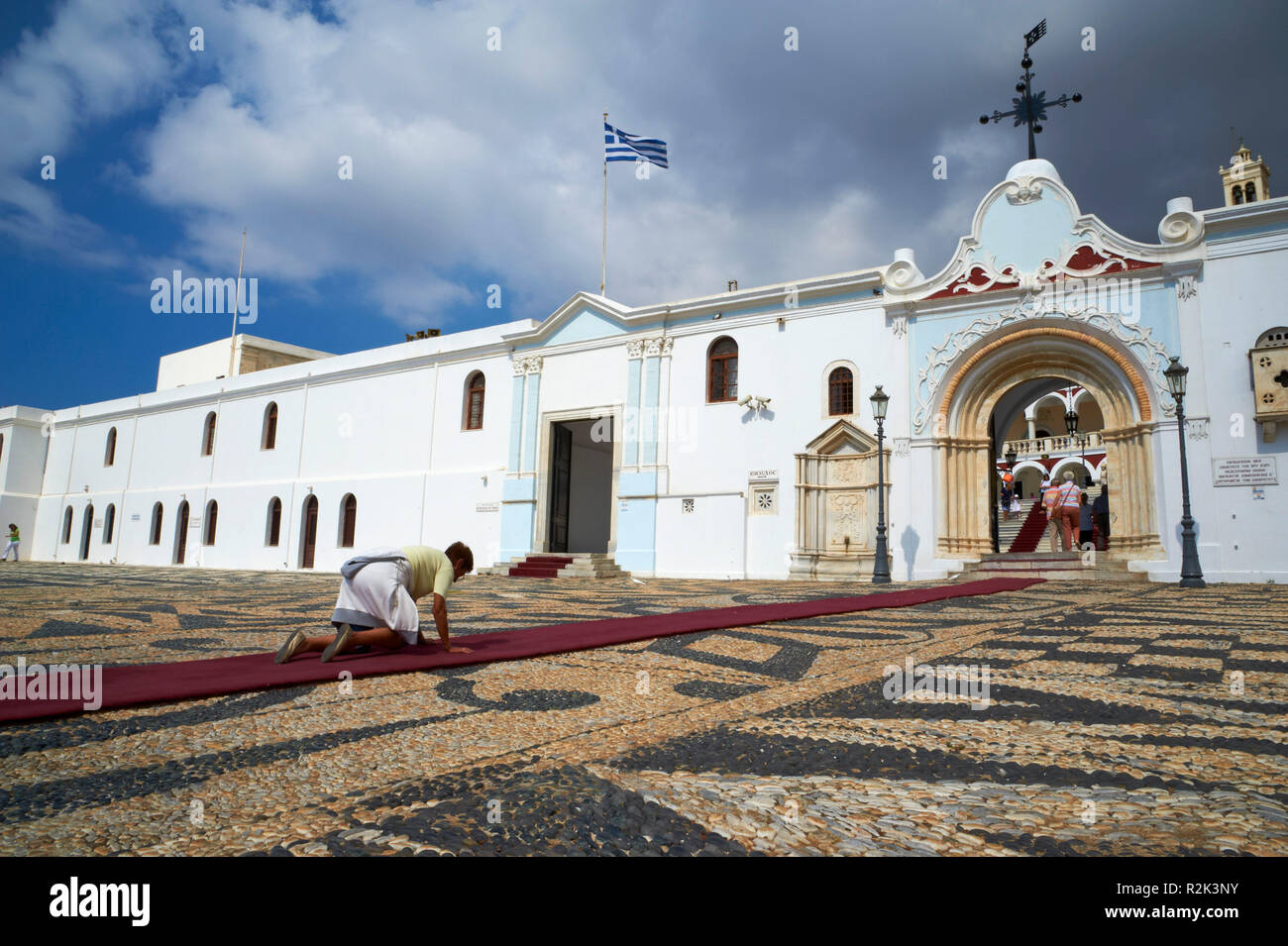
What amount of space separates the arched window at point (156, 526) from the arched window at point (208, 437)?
3.19 metres

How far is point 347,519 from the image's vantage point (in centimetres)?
2305

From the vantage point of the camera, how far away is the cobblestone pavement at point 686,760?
1.70 metres

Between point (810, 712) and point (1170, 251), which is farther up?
point (1170, 251)

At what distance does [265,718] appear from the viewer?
9.51 feet

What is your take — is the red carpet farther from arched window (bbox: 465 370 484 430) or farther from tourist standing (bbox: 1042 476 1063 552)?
arched window (bbox: 465 370 484 430)

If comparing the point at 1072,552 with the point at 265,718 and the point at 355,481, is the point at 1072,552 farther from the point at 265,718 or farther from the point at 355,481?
the point at 355,481

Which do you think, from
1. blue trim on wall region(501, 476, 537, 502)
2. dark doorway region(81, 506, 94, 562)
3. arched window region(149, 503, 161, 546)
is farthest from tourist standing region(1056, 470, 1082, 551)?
dark doorway region(81, 506, 94, 562)

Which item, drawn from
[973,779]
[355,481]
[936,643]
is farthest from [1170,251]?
[355,481]

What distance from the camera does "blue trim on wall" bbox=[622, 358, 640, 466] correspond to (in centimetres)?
1839

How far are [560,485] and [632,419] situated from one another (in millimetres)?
2874

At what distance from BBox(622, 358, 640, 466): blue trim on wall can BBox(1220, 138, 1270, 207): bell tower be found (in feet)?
139

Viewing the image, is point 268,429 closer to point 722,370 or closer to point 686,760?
point 722,370

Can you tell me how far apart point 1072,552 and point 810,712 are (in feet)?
42.9

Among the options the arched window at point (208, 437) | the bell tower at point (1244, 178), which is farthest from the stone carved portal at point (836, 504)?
the bell tower at point (1244, 178)
